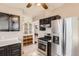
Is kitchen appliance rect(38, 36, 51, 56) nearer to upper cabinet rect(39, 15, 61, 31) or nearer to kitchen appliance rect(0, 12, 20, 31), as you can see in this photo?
upper cabinet rect(39, 15, 61, 31)

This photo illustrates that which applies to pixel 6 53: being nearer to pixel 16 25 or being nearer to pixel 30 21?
pixel 16 25

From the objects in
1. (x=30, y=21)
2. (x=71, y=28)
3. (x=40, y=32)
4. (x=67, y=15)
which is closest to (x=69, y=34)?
(x=71, y=28)

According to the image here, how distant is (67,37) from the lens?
1473 mm

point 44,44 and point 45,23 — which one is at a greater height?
point 45,23

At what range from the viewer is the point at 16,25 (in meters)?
1.97

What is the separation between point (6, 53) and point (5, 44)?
170mm

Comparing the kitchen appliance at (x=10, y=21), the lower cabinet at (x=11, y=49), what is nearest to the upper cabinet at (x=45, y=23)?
the kitchen appliance at (x=10, y=21)

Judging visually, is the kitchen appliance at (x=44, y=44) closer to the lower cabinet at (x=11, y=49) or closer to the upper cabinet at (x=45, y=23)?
the upper cabinet at (x=45, y=23)

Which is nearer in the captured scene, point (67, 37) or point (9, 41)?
point (67, 37)

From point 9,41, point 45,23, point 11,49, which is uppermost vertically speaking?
point 45,23

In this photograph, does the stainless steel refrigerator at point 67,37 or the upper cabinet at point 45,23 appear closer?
the stainless steel refrigerator at point 67,37

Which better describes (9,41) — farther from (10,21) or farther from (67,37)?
(67,37)

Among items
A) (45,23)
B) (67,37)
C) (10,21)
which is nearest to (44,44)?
(45,23)

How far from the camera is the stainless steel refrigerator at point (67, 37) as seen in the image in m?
1.43
